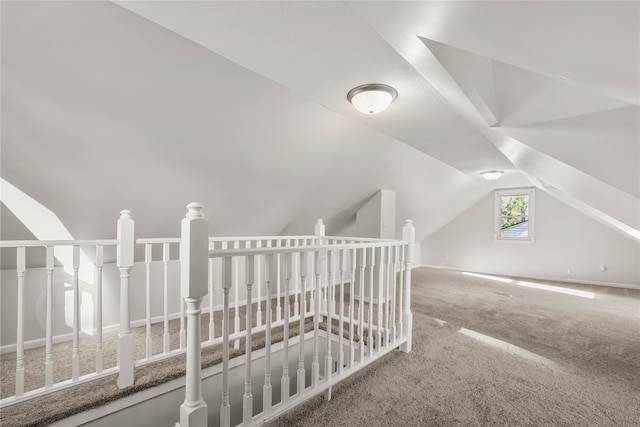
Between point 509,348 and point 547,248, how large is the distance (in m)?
4.51

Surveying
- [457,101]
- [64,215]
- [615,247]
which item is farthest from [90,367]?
[615,247]

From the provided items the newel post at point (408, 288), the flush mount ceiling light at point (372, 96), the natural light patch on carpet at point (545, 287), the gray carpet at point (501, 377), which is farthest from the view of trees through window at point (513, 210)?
the flush mount ceiling light at point (372, 96)

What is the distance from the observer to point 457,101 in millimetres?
2162

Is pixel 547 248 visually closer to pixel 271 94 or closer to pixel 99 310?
pixel 271 94

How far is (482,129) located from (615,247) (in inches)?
193

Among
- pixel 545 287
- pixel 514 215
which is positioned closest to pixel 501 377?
pixel 545 287

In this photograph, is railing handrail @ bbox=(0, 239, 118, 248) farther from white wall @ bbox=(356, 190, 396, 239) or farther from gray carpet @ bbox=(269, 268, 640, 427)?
white wall @ bbox=(356, 190, 396, 239)

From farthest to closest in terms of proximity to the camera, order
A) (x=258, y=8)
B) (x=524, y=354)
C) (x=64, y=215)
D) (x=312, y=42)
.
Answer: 1. (x=524, y=354)
2. (x=64, y=215)
3. (x=312, y=42)
4. (x=258, y=8)

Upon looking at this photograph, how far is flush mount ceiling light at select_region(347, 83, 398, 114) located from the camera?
6.62 ft

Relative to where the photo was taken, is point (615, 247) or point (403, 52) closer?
point (403, 52)

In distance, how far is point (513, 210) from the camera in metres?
6.40

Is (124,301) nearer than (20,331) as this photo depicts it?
No

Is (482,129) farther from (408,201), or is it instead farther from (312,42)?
(408,201)

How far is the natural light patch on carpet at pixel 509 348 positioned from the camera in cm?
229
